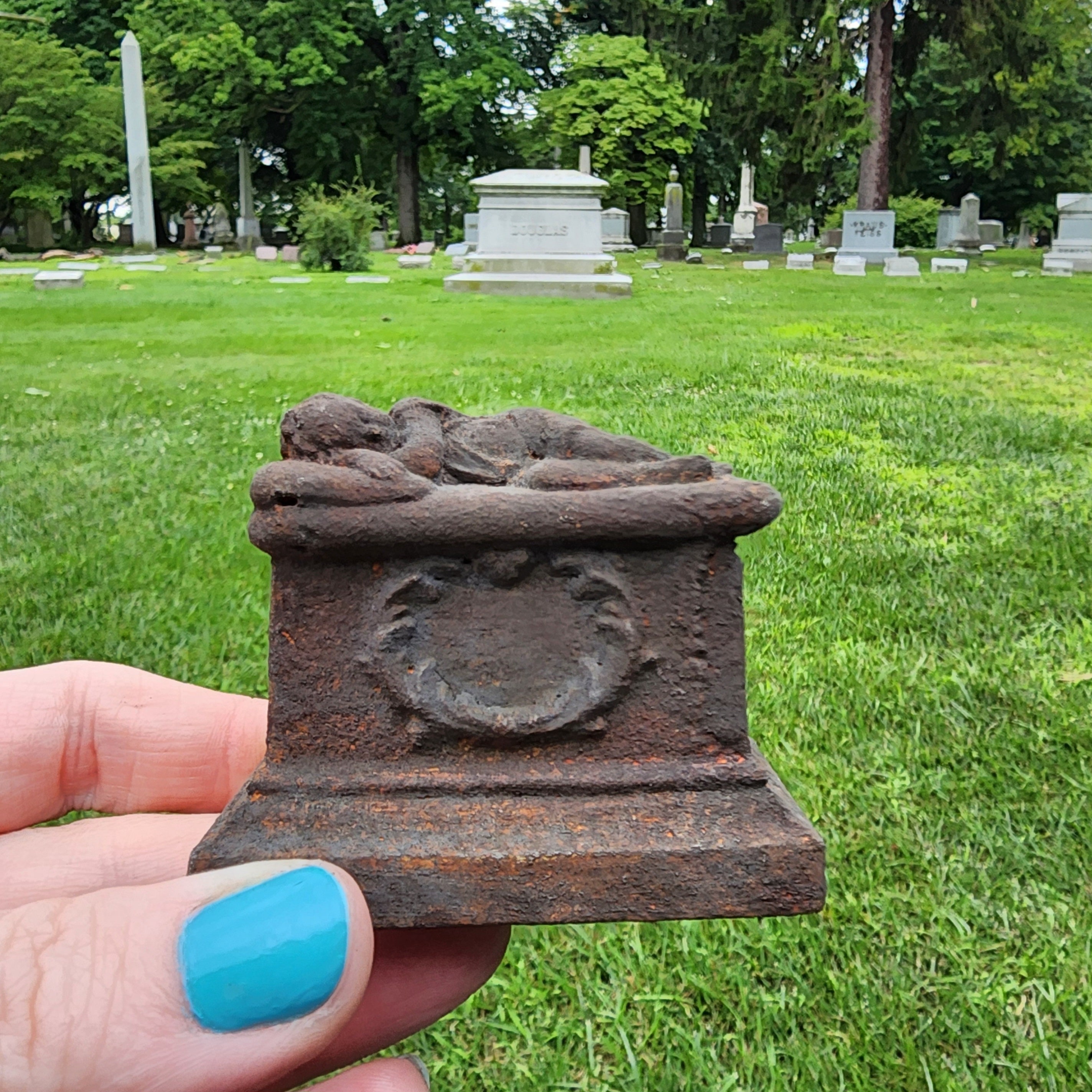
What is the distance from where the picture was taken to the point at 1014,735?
272 centimetres

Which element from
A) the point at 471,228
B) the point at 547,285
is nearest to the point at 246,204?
the point at 471,228

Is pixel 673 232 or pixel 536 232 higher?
pixel 673 232

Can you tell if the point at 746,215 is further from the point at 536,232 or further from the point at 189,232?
the point at 536,232

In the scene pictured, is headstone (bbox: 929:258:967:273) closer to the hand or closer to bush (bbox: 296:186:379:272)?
bush (bbox: 296:186:379:272)

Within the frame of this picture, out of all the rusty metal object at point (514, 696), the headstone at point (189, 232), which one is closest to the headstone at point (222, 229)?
the headstone at point (189, 232)

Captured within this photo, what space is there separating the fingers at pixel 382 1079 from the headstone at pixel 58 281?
1467 cm

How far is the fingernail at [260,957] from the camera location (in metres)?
1.36

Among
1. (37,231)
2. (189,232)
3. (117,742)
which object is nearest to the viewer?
(117,742)

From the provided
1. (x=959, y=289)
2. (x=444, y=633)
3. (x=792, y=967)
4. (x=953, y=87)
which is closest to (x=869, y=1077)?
(x=792, y=967)

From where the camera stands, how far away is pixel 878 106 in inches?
845

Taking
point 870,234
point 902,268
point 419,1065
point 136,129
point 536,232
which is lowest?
point 419,1065

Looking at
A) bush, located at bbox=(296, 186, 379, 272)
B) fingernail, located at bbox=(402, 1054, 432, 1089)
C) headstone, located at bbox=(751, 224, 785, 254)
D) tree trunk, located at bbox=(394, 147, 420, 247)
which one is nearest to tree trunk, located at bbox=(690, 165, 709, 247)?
tree trunk, located at bbox=(394, 147, 420, 247)

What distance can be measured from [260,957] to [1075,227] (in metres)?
22.0

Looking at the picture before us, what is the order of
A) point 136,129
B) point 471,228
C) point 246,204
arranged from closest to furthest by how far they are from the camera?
point 471,228 < point 136,129 < point 246,204
